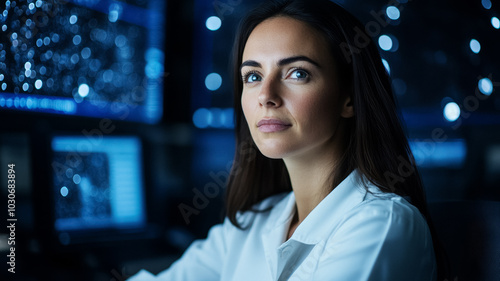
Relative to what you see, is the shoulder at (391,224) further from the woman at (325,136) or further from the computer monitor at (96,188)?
the computer monitor at (96,188)

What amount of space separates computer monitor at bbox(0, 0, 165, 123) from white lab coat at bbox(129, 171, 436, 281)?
2.25 ft

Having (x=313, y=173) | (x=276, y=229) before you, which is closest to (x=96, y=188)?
(x=276, y=229)

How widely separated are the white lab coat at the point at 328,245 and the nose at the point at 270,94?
0.26 metres

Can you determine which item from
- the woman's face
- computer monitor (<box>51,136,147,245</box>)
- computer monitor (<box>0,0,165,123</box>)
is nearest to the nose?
the woman's face

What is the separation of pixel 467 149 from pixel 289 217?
73 cm

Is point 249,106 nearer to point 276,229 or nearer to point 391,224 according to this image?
point 276,229

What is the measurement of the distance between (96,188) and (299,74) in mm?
997

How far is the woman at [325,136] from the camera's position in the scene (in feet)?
2.96

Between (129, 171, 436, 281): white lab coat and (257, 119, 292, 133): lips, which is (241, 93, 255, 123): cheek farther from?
(129, 171, 436, 281): white lab coat

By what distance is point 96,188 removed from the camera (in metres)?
1.63

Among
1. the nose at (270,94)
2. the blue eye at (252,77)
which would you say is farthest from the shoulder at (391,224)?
the blue eye at (252,77)

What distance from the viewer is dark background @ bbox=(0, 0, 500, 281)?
1.19 metres

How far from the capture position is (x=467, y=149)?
4.86 feet

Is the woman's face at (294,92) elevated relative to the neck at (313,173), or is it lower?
elevated
